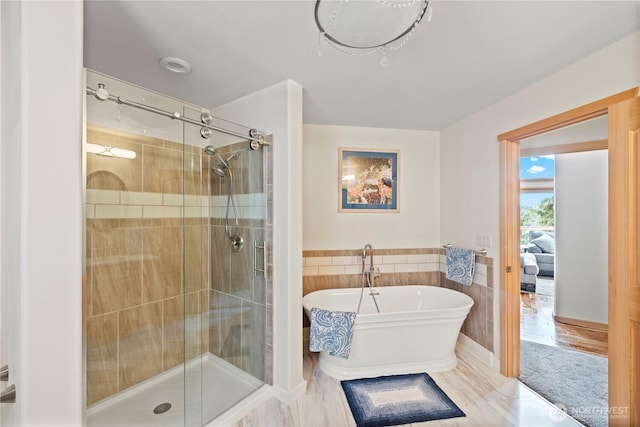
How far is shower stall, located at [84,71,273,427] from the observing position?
173 cm

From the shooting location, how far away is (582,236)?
3488mm

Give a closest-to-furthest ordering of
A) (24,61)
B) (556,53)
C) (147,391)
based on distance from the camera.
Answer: (24,61)
(556,53)
(147,391)

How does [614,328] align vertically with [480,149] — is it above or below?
below

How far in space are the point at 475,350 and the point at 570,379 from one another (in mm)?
700

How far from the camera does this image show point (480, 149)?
2652mm

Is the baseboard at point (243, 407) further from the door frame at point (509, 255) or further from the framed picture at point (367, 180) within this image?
the door frame at point (509, 255)

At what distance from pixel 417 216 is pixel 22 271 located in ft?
10.7

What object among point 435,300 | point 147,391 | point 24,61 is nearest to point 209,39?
point 24,61

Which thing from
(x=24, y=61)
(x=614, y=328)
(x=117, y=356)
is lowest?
(x=117, y=356)

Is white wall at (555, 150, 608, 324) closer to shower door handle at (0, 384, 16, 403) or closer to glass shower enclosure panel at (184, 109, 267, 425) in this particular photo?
glass shower enclosure panel at (184, 109, 267, 425)

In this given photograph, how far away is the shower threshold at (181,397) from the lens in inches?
68.7

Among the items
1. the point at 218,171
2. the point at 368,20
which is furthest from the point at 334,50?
the point at 218,171

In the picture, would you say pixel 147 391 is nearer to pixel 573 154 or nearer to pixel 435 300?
pixel 435 300

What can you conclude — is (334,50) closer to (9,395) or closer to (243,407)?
(9,395)
